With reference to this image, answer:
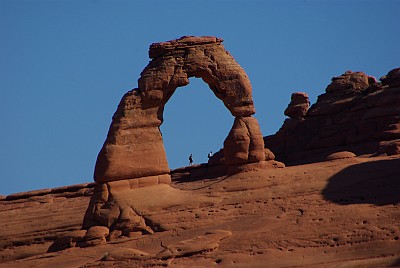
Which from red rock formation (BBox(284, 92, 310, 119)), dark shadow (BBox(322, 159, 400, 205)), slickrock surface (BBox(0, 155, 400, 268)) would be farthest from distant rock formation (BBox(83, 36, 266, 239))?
red rock formation (BBox(284, 92, 310, 119))

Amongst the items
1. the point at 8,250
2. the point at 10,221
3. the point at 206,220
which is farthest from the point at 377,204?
the point at 10,221

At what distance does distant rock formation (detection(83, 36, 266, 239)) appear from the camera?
42062 mm

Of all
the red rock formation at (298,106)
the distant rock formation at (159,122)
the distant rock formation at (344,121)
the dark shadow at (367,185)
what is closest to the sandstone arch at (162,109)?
the distant rock formation at (159,122)

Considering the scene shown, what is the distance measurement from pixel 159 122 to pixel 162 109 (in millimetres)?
578

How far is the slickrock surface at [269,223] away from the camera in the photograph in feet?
119

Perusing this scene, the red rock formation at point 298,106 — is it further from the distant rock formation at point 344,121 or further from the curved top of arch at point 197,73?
the curved top of arch at point 197,73

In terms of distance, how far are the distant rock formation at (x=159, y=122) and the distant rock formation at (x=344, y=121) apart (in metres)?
12.0

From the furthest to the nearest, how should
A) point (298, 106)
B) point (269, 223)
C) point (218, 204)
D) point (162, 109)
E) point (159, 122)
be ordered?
1. point (298, 106)
2. point (162, 109)
3. point (159, 122)
4. point (218, 204)
5. point (269, 223)

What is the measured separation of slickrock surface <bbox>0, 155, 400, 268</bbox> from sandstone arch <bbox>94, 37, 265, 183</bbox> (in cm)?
93

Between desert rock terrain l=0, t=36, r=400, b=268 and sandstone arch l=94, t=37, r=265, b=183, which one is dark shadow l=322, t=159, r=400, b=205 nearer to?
desert rock terrain l=0, t=36, r=400, b=268

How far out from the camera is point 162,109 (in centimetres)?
4344

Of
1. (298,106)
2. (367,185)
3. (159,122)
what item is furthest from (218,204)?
(298,106)

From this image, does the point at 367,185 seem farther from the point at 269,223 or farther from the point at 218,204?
the point at 218,204

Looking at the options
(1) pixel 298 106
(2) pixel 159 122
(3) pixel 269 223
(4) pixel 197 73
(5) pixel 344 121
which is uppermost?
(1) pixel 298 106
